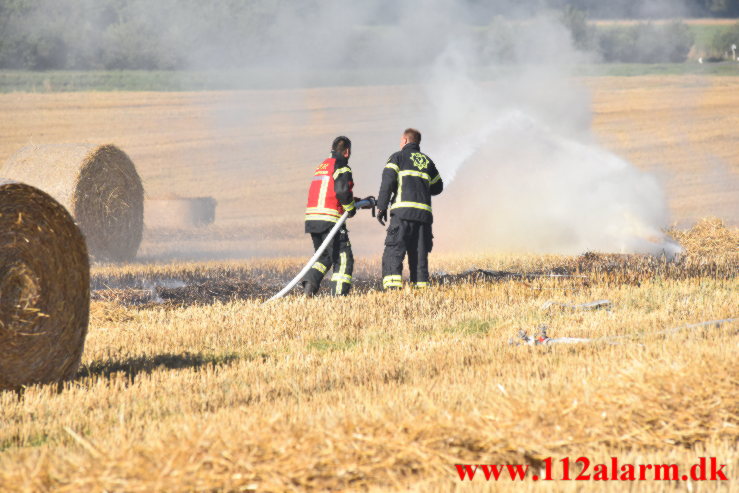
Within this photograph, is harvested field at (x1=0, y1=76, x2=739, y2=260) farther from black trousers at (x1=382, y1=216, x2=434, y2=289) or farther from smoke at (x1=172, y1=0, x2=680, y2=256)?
black trousers at (x1=382, y1=216, x2=434, y2=289)

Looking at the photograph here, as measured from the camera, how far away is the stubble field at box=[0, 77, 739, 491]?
13.5 ft

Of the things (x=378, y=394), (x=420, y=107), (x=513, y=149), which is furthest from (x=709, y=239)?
(x=420, y=107)

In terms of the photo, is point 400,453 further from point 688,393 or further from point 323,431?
point 688,393

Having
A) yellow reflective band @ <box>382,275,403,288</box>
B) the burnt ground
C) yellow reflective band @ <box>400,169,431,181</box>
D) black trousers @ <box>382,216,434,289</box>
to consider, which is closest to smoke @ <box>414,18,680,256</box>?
the burnt ground

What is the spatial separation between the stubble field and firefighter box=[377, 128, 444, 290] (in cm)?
44

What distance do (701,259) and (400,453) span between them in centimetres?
962

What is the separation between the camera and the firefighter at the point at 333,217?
1016 centimetres

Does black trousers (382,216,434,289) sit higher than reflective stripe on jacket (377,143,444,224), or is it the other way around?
reflective stripe on jacket (377,143,444,224)

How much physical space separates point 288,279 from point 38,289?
6300 mm

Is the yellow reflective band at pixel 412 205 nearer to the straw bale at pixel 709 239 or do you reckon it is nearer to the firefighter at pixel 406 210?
the firefighter at pixel 406 210

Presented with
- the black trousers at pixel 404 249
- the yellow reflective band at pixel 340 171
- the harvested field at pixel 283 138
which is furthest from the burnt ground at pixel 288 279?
the harvested field at pixel 283 138

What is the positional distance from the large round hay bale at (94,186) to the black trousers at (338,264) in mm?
5917

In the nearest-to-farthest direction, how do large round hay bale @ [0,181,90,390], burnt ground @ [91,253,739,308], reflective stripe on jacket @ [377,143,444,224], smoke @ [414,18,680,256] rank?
large round hay bale @ [0,181,90,390], reflective stripe on jacket @ [377,143,444,224], burnt ground @ [91,253,739,308], smoke @ [414,18,680,256]

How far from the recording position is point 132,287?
1215 centimetres
